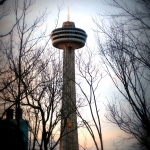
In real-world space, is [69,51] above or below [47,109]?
above

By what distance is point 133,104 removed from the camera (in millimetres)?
A: 4801

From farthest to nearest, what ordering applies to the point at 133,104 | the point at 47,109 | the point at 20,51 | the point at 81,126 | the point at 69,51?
1. the point at 69,51
2. the point at 81,126
3. the point at 47,109
4. the point at 20,51
5. the point at 133,104

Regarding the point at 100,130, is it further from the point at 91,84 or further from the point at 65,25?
the point at 65,25

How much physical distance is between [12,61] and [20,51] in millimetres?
555

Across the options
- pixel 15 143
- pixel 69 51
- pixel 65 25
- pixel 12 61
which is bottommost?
pixel 15 143

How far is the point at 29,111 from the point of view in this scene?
9.64 m

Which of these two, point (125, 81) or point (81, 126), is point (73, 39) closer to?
point (81, 126)

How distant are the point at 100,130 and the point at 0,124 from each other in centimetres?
306

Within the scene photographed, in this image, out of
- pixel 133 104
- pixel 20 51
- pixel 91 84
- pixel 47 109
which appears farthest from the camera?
pixel 47 109

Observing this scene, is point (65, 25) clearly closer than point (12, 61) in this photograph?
No

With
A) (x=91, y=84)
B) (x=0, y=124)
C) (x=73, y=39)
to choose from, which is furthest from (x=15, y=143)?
(x=73, y=39)

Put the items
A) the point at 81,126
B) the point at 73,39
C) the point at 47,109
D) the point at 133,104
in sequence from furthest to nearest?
the point at 73,39
the point at 81,126
the point at 47,109
the point at 133,104

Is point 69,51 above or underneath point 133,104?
above

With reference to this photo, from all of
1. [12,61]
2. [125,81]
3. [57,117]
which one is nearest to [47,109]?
[57,117]
